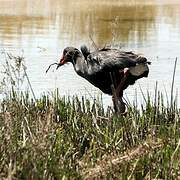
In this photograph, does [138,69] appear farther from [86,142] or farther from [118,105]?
[86,142]

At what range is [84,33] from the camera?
740 inches

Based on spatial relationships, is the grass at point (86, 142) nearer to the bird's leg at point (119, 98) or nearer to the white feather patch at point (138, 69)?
the bird's leg at point (119, 98)

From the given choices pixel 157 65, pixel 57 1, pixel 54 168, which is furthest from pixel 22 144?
pixel 57 1

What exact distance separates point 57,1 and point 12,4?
3376 mm

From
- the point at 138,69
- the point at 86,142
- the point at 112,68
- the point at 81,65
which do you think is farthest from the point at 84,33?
the point at 86,142

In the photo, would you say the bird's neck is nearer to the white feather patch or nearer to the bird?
the bird

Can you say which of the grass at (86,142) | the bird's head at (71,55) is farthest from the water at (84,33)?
the grass at (86,142)

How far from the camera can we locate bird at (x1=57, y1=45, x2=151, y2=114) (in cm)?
695

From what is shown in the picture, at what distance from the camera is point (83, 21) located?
22.1 m

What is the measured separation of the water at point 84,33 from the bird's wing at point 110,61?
56 centimetres

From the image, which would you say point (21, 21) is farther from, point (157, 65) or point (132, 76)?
point (132, 76)

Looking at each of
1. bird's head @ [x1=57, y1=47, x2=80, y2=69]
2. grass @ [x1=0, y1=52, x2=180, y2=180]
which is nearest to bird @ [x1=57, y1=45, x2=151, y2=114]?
bird's head @ [x1=57, y1=47, x2=80, y2=69]

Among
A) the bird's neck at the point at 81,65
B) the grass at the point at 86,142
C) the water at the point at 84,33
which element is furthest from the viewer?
the water at the point at 84,33

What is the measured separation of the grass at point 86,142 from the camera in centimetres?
455
